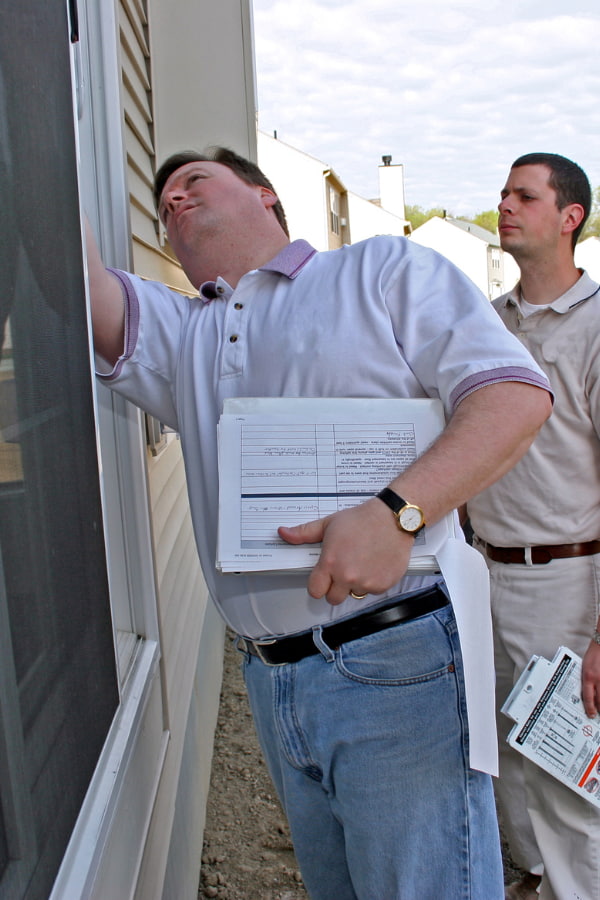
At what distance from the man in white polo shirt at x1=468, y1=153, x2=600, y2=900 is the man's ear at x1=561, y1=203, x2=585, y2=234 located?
0.07 metres

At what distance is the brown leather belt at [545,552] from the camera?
102 inches

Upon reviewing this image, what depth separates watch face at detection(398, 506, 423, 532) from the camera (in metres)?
1.23

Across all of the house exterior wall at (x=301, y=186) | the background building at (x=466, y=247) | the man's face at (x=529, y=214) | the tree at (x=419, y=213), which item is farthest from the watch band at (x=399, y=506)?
the tree at (x=419, y=213)

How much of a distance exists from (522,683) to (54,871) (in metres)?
1.67

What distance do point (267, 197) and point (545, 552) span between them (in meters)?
1.47

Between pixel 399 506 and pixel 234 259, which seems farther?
pixel 234 259

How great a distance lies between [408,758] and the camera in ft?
4.76

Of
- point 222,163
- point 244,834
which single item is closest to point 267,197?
point 222,163

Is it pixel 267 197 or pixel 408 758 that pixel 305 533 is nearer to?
pixel 408 758

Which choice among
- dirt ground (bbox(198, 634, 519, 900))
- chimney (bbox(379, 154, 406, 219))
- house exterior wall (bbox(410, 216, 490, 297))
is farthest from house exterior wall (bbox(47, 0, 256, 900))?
house exterior wall (bbox(410, 216, 490, 297))

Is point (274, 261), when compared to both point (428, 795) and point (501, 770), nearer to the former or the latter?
point (428, 795)

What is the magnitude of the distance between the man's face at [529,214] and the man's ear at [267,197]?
1.10m

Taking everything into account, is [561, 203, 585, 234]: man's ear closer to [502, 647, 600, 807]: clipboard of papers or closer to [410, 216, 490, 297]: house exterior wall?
[502, 647, 600, 807]: clipboard of papers

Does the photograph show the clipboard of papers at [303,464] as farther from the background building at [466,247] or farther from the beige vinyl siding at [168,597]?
the background building at [466,247]
